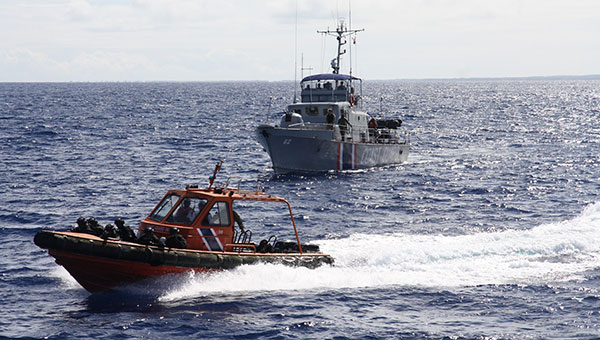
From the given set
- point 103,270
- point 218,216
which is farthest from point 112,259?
point 218,216

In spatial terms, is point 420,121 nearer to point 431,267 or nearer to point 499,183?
point 499,183

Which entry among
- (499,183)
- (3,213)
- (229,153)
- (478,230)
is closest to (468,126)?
(229,153)

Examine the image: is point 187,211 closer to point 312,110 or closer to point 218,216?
point 218,216

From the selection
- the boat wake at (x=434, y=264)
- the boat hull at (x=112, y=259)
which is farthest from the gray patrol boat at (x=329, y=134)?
the boat hull at (x=112, y=259)

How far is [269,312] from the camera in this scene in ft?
54.6

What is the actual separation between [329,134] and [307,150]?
1590 mm

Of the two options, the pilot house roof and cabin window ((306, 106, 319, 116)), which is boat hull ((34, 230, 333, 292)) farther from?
the pilot house roof

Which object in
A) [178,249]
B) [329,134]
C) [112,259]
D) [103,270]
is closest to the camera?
[112,259]

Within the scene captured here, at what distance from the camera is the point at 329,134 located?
39719 mm

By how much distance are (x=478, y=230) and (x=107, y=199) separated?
16635 mm

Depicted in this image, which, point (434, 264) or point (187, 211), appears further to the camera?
point (434, 264)

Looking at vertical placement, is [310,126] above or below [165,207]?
above

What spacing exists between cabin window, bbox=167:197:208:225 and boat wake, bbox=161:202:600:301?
1644mm

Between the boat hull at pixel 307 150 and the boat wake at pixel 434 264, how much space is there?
51.1ft
